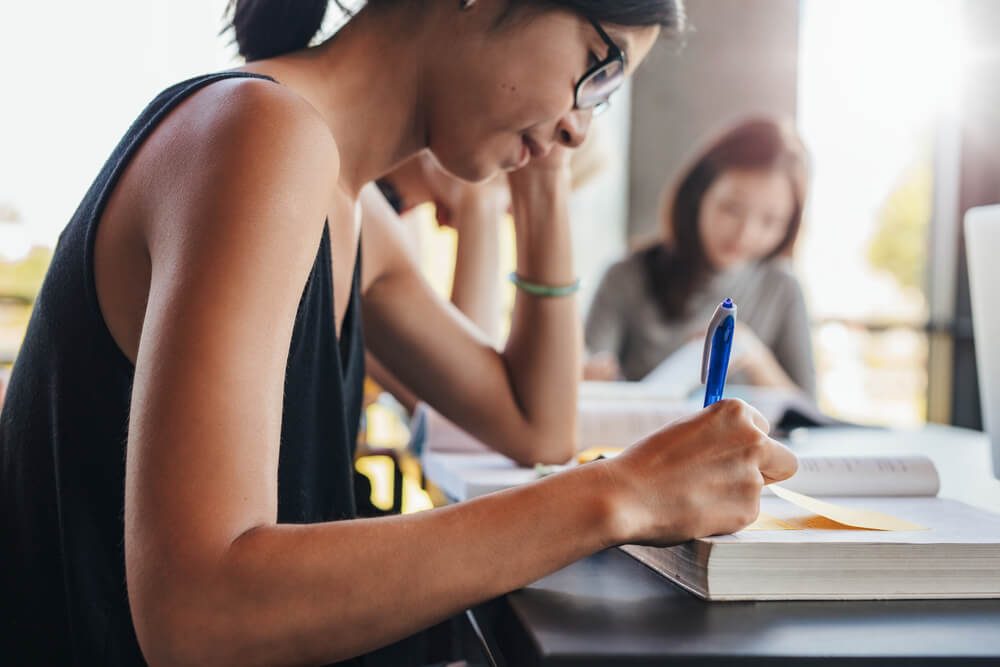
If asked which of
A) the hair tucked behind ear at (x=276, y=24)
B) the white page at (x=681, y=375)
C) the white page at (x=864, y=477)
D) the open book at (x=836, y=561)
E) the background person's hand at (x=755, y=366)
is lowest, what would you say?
the background person's hand at (x=755, y=366)

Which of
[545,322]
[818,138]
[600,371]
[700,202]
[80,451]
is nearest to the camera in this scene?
[80,451]

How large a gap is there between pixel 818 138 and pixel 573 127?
3.82 meters

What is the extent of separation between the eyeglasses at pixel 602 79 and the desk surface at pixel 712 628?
54 centimetres

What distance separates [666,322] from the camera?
3064 millimetres

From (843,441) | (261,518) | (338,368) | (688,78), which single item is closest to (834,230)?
(688,78)

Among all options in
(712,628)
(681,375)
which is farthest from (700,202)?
(712,628)

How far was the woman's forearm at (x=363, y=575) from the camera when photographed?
54 cm

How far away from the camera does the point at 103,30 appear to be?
12.5 ft

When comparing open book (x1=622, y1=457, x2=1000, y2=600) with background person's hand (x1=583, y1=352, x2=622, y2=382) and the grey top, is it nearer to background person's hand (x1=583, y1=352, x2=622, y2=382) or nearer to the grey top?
background person's hand (x1=583, y1=352, x2=622, y2=382)

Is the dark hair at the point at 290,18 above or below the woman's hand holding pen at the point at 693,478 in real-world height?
above

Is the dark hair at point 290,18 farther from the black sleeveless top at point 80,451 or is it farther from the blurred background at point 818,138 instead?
the blurred background at point 818,138

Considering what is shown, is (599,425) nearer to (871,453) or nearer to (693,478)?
(871,453)

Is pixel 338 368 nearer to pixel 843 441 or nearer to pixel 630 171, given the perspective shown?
pixel 843 441

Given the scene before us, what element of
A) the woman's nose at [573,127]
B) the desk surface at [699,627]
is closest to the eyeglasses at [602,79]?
the woman's nose at [573,127]
